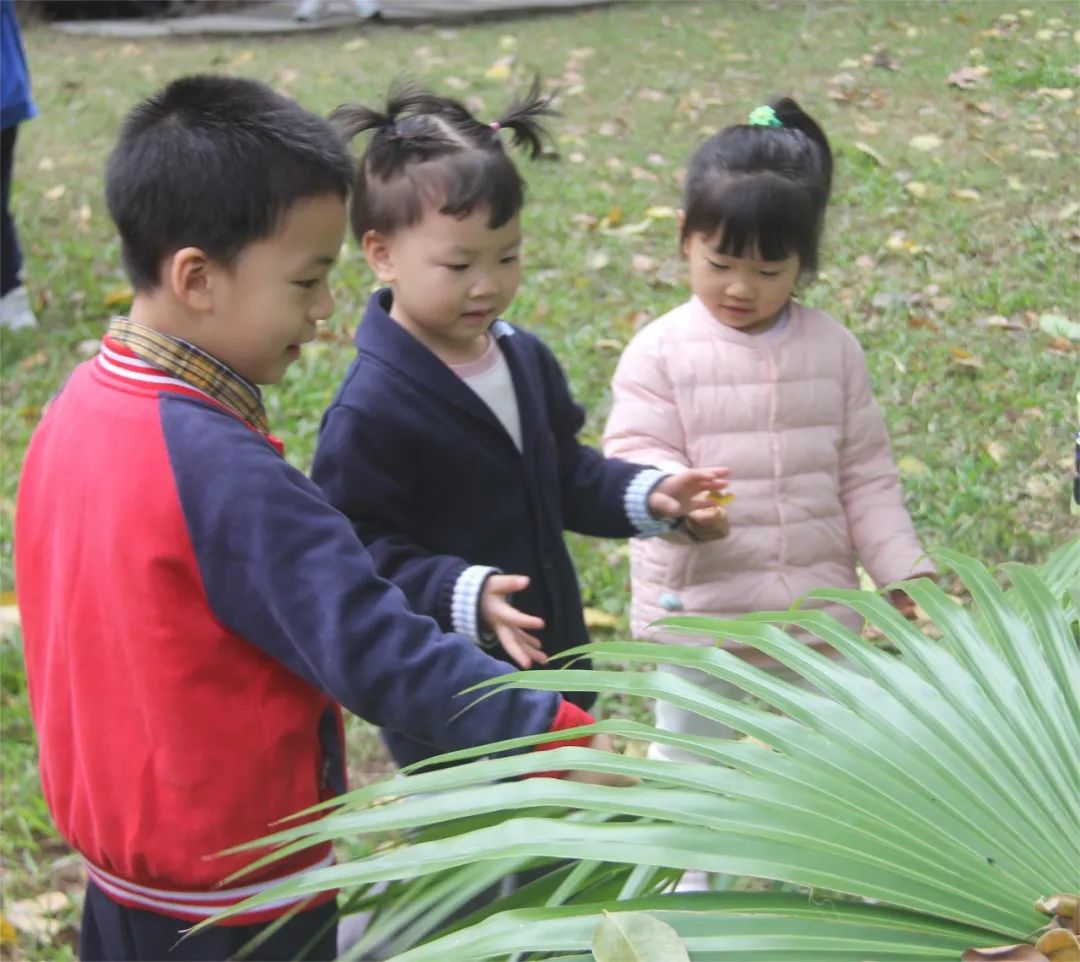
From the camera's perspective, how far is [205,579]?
1475 mm

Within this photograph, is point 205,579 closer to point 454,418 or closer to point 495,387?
point 454,418

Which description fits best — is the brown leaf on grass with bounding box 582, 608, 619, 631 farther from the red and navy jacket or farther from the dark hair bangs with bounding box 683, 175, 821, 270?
the red and navy jacket

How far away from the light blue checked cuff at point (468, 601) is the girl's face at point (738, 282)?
71 centimetres

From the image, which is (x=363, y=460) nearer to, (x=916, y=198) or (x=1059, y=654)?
(x=1059, y=654)

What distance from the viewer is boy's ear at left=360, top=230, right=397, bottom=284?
2.05 meters

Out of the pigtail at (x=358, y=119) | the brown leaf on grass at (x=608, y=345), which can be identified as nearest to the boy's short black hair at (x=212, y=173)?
the pigtail at (x=358, y=119)

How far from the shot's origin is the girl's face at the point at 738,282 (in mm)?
2229

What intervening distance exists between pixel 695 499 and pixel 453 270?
0.52 m

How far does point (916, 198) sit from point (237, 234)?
401 cm

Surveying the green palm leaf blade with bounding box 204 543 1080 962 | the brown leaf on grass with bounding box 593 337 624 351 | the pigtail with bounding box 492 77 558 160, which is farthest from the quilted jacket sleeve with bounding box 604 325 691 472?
the brown leaf on grass with bounding box 593 337 624 351

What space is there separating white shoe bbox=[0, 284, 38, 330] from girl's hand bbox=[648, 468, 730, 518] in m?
3.44

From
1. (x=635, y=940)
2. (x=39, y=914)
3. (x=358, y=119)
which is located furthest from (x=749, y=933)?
(x=39, y=914)

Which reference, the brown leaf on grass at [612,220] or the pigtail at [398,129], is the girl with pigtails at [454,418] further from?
the brown leaf on grass at [612,220]

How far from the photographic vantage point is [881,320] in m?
4.37
